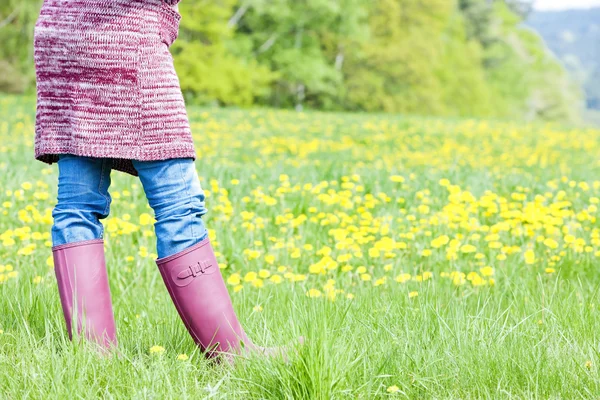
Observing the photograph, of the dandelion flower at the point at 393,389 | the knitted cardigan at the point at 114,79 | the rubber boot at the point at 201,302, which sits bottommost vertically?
the dandelion flower at the point at 393,389

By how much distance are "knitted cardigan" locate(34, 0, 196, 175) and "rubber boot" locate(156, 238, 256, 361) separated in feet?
1.02

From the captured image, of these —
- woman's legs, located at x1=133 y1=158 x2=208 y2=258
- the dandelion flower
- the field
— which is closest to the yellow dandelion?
the field

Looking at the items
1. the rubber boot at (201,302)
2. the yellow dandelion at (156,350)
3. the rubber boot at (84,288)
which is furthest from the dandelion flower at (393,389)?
the rubber boot at (84,288)

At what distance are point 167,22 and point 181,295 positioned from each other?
82 cm

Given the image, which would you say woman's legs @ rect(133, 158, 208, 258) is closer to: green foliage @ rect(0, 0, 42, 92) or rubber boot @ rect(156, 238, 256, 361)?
rubber boot @ rect(156, 238, 256, 361)

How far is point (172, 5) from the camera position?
2.07m

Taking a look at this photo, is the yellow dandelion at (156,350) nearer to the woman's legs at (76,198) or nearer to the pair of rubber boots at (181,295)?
the pair of rubber boots at (181,295)

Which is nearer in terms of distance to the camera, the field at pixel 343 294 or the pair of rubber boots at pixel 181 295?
the field at pixel 343 294

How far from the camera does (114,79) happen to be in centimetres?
199

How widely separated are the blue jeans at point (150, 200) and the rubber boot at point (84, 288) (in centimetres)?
4

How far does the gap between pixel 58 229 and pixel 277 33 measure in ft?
102

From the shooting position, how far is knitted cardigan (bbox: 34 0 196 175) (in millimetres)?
1988

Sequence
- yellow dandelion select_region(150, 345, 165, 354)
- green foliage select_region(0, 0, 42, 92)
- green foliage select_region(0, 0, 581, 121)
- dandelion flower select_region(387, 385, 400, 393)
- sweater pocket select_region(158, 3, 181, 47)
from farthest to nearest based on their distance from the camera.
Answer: green foliage select_region(0, 0, 581, 121), green foliage select_region(0, 0, 42, 92), sweater pocket select_region(158, 3, 181, 47), yellow dandelion select_region(150, 345, 165, 354), dandelion flower select_region(387, 385, 400, 393)

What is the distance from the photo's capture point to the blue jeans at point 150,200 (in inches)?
79.9
